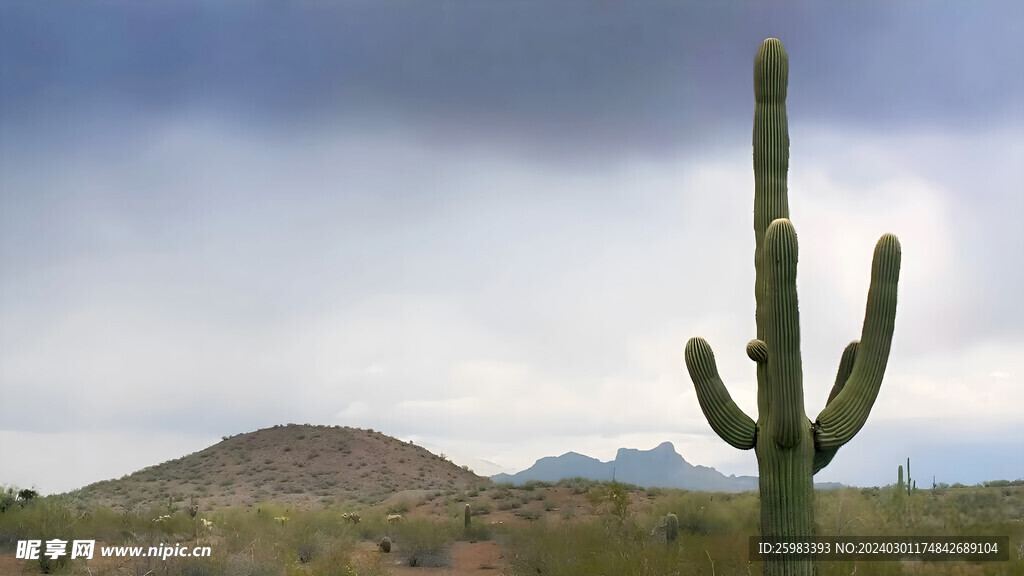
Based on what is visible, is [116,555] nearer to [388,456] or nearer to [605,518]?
[605,518]

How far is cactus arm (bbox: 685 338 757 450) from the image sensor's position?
11.0m

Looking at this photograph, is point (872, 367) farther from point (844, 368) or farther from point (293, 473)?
point (293, 473)

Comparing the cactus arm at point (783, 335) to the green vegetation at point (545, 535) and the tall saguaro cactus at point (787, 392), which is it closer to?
the tall saguaro cactus at point (787, 392)

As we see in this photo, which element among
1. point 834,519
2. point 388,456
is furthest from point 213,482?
point 834,519

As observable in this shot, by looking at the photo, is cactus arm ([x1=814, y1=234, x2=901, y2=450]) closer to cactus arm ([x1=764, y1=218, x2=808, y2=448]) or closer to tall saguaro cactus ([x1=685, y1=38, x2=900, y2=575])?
tall saguaro cactus ([x1=685, y1=38, x2=900, y2=575])

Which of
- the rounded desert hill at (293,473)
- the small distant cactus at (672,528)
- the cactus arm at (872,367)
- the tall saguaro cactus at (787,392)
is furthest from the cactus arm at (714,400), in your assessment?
the rounded desert hill at (293,473)

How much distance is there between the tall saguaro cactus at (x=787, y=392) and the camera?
35.1 feet

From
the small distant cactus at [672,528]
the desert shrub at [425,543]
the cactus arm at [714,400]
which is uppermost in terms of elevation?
the cactus arm at [714,400]

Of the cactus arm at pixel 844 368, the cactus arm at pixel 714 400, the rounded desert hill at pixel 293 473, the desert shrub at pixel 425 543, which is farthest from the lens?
the rounded desert hill at pixel 293 473

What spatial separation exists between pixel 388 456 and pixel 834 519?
126ft

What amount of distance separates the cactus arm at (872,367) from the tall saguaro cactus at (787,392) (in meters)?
0.01

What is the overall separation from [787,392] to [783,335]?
0.74 meters

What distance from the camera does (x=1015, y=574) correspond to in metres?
11.5

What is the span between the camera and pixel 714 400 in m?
11.0
